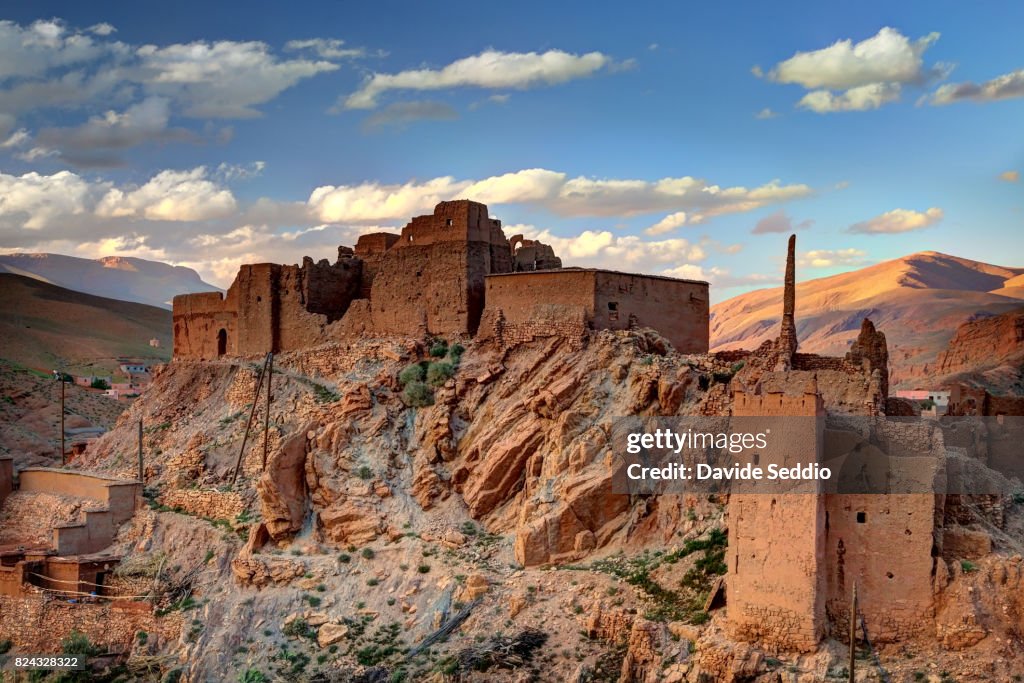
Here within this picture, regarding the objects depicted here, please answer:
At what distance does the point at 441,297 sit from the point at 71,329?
250ft

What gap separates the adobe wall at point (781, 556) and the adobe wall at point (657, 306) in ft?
25.1

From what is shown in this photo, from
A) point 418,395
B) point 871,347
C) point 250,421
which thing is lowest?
point 250,421

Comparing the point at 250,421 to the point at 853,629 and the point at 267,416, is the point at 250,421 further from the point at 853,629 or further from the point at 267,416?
the point at 853,629

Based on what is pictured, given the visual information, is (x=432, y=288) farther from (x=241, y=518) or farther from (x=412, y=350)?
(x=241, y=518)

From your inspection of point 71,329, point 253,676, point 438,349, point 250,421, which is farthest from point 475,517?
point 71,329

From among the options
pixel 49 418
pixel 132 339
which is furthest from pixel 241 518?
pixel 132 339

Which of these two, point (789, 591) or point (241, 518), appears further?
point (241, 518)

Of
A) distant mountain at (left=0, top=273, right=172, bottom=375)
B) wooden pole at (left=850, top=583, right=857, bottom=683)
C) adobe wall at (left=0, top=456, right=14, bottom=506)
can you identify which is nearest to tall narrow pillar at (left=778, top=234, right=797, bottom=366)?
wooden pole at (left=850, top=583, right=857, bottom=683)

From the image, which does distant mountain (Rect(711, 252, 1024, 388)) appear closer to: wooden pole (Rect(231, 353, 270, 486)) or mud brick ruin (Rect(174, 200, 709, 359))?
mud brick ruin (Rect(174, 200, 709, 359))

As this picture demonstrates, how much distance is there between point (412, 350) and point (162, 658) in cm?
964

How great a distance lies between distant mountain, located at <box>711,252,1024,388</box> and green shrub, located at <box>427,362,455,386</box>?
35.3 m

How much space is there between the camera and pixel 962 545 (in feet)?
60.2

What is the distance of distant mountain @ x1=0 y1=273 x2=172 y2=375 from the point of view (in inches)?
3105

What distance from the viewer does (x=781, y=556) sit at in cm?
1812
